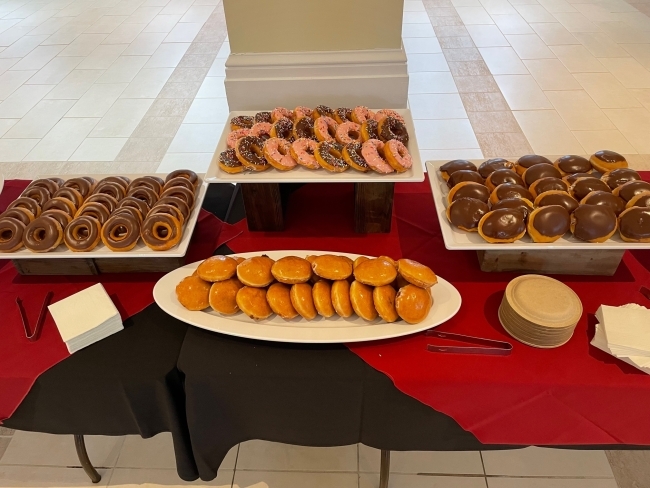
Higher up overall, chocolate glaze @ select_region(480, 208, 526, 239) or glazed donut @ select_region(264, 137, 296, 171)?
glazed donut @ select_region(264, 137, 296, 171)

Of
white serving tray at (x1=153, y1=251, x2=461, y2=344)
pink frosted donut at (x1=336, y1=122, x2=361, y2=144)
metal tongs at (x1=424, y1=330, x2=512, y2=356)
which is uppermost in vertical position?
pink frosted donut at (x1=336, y1=122, x2=361, y2=144)

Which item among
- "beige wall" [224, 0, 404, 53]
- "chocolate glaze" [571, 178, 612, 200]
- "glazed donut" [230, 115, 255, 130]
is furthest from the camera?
"beige wall" [224, 0, 404, 53]

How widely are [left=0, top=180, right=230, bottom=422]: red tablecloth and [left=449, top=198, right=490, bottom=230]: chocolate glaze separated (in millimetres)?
673

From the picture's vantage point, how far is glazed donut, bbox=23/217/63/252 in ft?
4.01

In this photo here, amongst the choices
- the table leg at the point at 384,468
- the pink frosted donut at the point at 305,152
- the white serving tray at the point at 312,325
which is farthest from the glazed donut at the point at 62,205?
the table leg at the point at 384,468

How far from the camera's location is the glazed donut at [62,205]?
51.9 inches

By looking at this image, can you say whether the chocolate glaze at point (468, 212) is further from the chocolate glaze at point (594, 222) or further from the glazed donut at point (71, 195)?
the glazed donut at point (71, 195)

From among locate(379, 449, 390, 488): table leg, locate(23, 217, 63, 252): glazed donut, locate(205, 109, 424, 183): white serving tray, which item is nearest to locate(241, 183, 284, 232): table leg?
locate(205, 109, 424, 183): white serving tray

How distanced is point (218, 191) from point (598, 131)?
2988 mm

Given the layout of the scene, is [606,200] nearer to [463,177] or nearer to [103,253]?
[463,177]

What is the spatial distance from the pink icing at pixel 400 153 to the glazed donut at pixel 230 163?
0.40 meters

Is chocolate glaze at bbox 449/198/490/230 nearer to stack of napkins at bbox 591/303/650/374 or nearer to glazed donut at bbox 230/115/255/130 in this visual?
stack of napkins at bbox 591/303/650/374

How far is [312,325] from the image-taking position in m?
1.12

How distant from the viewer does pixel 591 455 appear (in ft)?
5.43
